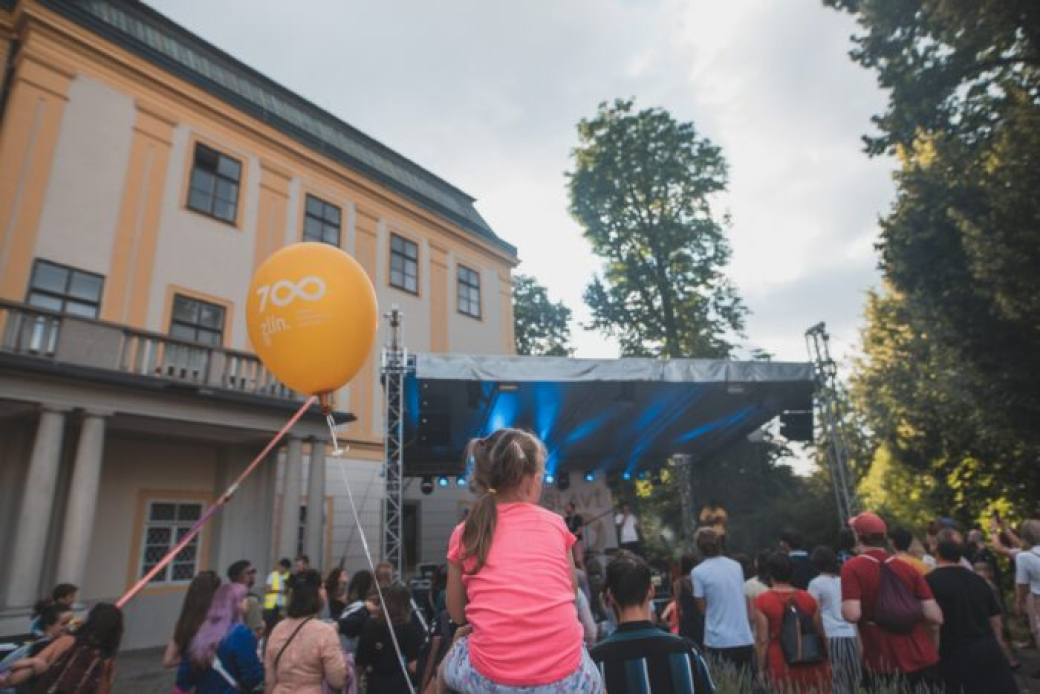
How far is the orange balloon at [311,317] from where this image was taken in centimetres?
504

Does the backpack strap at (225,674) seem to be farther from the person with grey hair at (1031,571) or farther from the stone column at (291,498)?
the stone column at (291,498)

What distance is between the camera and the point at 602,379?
9.50 metres

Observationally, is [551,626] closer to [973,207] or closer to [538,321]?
[973,207]

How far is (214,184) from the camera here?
13.7 metres

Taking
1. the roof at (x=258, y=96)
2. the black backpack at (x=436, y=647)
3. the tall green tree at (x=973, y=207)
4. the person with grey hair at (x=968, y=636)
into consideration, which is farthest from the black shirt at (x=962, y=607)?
the roof at (x=258, y=96)

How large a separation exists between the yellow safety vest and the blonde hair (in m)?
8.93

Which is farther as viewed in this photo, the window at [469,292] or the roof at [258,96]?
the window at [469,292]

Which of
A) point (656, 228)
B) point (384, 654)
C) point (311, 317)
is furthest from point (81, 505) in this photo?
point (656, 228)

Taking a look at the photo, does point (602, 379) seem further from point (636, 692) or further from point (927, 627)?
point (636, 692)

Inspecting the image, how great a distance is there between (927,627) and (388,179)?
681 inches

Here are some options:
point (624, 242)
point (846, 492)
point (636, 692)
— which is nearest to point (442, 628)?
point (636, 692)

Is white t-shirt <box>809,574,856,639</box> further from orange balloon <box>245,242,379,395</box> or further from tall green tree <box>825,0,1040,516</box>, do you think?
tall green tree <box>825,0,1040,516</box>

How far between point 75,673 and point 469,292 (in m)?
17.5

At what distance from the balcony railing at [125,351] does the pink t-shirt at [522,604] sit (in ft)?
31.2
